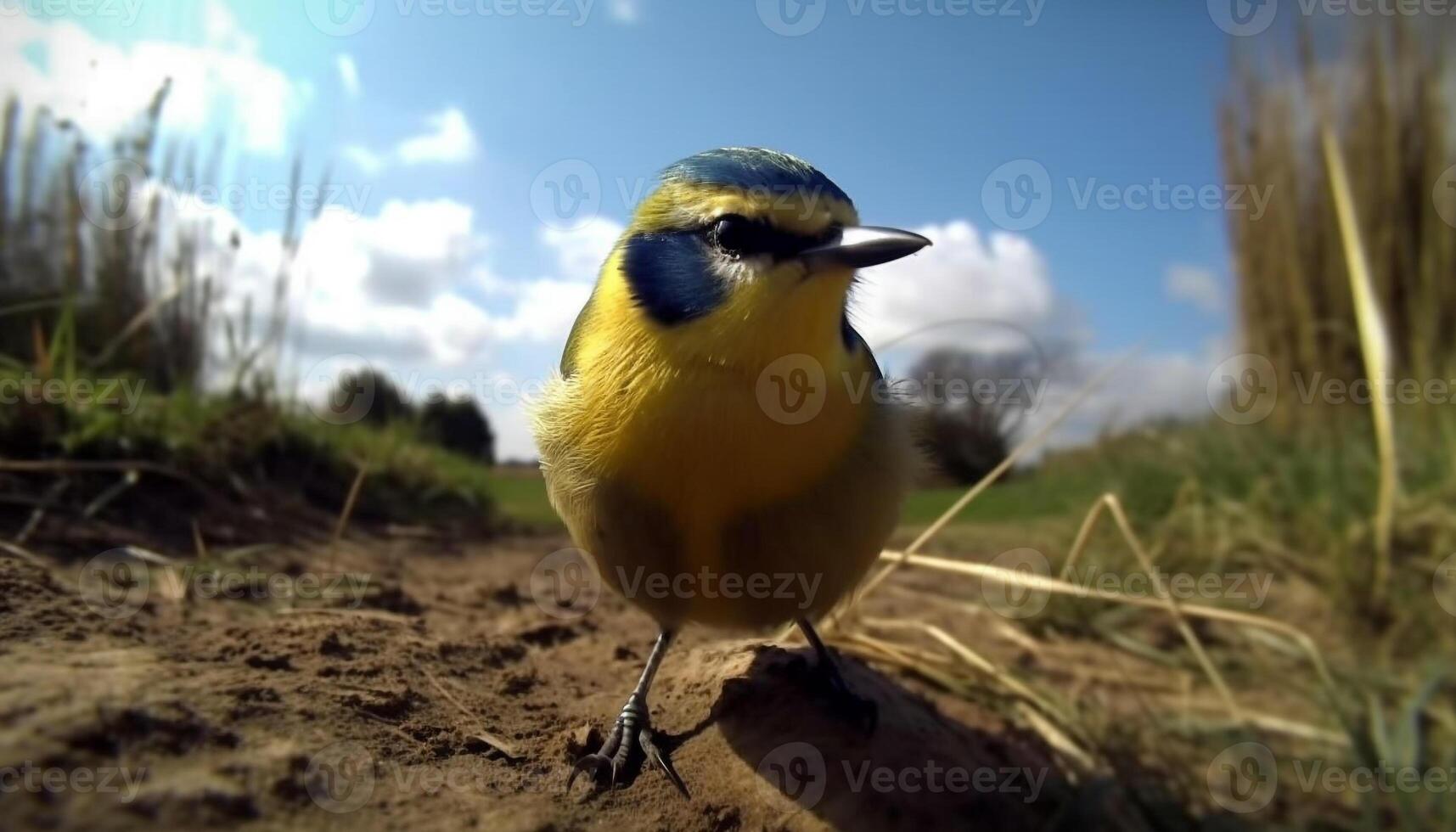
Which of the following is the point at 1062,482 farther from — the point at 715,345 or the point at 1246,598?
the point at 715,345

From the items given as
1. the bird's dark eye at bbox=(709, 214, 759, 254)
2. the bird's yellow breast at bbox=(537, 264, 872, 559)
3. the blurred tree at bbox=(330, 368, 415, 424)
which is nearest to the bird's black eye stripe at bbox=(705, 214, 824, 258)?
the bird's dark eye at bbox=(709, 214, 759, 254)

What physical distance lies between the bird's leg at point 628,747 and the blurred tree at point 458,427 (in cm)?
524

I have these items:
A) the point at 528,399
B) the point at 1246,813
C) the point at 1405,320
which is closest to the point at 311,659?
the point at 528,399

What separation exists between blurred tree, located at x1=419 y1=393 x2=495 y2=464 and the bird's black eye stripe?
18.0 ft

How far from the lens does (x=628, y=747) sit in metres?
1.90

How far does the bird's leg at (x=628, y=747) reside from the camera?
1.80 meters

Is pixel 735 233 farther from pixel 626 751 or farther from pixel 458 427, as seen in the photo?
pixel 458 427

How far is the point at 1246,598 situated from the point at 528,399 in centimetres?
391

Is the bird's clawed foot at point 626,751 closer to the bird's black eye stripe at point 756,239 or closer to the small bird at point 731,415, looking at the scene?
the small bird at point 731,415

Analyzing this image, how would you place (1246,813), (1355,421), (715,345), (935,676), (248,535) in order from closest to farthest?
(715,345) → (1246,813) → (935,676) → (248,535) → (1355,421)

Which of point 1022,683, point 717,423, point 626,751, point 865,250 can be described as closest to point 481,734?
point 626,751

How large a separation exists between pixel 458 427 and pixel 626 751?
5.75 meters

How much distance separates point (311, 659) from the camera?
1938 mm

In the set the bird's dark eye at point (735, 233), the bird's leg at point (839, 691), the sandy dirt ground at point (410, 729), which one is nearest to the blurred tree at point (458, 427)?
the sandy dirt ground at point (410, 729)
